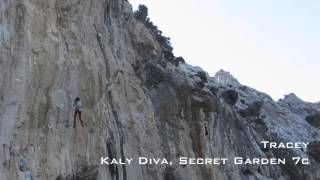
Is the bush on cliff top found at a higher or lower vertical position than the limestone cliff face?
higher

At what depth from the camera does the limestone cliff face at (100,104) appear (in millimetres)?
24297

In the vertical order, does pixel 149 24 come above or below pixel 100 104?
above

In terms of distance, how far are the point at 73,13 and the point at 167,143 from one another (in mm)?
10426

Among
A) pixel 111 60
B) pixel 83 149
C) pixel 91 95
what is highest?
pixel 111 60

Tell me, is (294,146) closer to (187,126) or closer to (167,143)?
(187,126)

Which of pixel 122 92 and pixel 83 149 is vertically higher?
pixel 122 92

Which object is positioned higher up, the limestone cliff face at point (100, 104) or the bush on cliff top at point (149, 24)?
the bush on cliff top at point (149, 24)

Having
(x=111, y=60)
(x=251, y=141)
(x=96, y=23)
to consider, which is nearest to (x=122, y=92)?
(x=111, y=60)

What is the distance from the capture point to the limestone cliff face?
79.7ft

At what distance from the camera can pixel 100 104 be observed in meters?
30.1

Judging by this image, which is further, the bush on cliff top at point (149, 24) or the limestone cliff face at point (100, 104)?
the bush on cliff top at point (149, 24)

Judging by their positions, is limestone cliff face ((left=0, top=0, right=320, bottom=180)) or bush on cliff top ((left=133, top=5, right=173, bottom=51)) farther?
bush on cliff top ((left=133, top=5, right=173, bottom=51))

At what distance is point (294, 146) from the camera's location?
53.5 meters

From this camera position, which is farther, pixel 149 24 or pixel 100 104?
pixel 149 24
